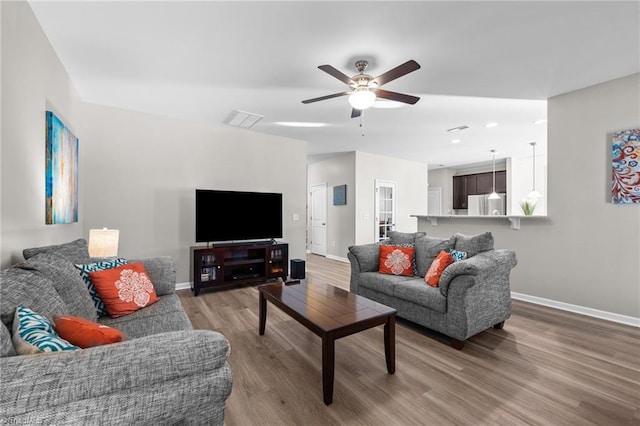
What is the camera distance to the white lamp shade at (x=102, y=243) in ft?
9.16

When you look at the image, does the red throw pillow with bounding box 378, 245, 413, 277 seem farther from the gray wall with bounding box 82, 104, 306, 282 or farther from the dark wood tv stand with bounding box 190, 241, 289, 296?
the gray wall with bounding box 82, 104, 306, 282

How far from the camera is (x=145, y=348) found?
89cm

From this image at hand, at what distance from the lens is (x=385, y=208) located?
23.1 ft

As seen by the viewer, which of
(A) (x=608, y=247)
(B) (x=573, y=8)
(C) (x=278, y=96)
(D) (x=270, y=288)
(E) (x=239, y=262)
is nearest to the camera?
(B) (x=573, y=8)

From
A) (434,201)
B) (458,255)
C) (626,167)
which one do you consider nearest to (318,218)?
(434,201)

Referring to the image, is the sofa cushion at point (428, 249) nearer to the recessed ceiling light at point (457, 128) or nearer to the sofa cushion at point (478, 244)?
the sofa cushion at point (478, 244)

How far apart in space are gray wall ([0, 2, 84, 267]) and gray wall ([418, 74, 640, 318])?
4.87 meters

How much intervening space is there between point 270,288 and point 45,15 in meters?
2.59

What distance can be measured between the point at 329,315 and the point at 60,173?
255 cm

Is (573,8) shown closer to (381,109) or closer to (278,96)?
(381,109)

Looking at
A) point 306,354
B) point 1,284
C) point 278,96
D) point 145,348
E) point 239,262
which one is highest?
point 278,96

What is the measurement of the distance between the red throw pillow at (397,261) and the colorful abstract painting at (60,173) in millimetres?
3046

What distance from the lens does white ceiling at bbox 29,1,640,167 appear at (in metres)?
1.95

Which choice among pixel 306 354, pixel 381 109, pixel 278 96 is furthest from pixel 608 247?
pixel 278 96
